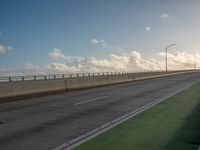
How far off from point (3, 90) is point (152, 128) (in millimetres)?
12241

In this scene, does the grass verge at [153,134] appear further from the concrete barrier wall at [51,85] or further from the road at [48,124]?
the concrete barrier wall at [51,85]

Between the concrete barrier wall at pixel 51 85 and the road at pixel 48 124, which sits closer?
the road at pixel 48 124

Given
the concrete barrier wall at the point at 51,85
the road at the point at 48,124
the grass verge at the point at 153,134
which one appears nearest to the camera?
the grass verge at the point at 153,134

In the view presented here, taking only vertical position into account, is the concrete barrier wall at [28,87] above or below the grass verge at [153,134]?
above

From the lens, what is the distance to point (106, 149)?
806 centimetres

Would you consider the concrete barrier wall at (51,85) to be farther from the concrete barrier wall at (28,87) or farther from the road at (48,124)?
the road at (48,124)

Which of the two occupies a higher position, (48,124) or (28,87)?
(28,87)

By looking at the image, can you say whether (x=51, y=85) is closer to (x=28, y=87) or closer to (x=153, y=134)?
(x=28, y=87)

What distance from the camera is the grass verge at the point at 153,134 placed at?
836 centimetres

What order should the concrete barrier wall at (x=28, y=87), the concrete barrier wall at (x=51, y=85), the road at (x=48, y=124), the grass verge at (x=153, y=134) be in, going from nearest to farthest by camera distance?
1. the grass verge at (x=153, y=134)
2. the road at (x=48, y=124)
3. the concrete barrier wall at (x=28, y=87)
4. the concrete barrier wall at (x=51, y=85)

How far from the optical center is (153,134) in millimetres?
9852

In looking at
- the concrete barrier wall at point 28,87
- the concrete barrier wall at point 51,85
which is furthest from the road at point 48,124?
the concrete barrier wall at point 51,85

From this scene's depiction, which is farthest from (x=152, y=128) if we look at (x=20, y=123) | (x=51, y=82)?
(x=51, y=82)

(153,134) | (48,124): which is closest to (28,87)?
(48,124)
